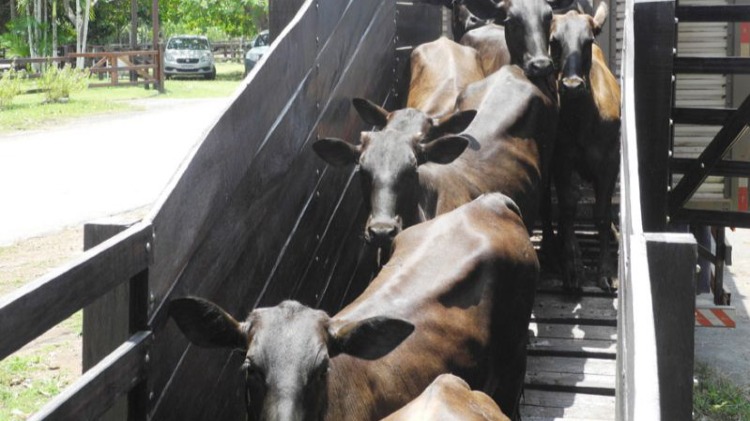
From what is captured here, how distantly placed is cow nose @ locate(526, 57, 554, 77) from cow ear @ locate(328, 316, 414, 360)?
174 inches

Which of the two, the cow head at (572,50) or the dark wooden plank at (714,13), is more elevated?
the dark wooden plank at (714,13)

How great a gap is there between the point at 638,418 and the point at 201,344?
265 cm

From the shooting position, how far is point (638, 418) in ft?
8.39

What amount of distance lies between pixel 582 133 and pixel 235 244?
14.2 ft

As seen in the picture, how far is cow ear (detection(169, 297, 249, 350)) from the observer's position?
4.70 meters

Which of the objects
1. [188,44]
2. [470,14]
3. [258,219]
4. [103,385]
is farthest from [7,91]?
[103,385]

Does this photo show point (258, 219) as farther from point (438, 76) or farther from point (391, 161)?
point (438, 76)

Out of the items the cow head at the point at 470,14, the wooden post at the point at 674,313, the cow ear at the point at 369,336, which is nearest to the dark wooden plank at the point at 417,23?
the cow head at the point at 470,14

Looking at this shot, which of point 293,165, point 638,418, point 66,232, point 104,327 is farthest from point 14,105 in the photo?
point 638,418

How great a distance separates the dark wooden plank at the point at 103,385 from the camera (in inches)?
158

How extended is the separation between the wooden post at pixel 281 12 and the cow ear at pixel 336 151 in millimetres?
1272

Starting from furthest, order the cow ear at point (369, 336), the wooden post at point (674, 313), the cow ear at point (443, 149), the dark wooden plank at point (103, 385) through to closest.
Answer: the cow ear at point (443, 149), the cow ear at point (369, 336), the dark wooden plank at point (103, 385), the wooden post at point (674, 313)

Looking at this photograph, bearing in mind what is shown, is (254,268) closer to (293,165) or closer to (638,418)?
(293,165)

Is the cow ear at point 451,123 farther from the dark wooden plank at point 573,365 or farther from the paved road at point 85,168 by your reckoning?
the paved road at point 85,168
